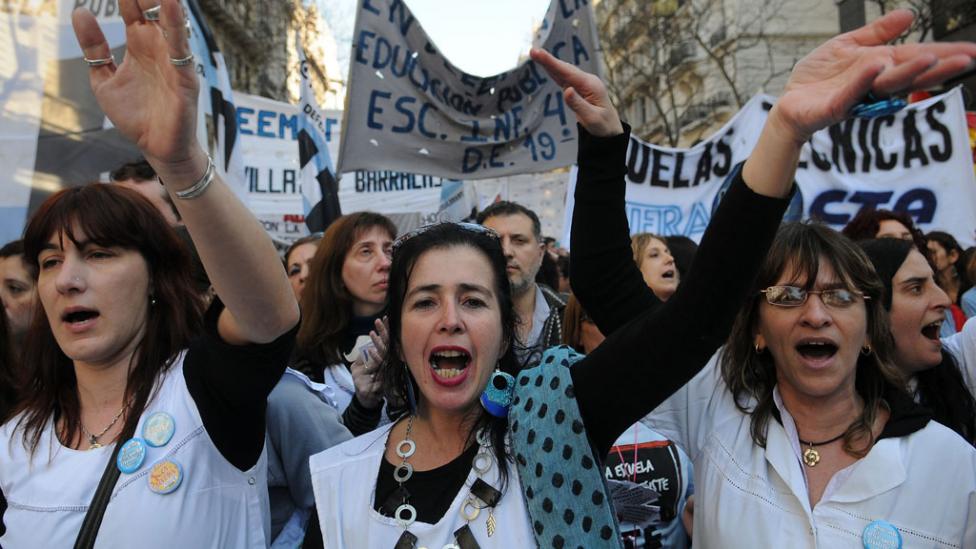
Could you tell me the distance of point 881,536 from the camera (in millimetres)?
1795

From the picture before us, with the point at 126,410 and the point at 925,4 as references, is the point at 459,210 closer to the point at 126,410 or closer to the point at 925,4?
the point at 126,410

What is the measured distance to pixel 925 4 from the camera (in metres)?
15.4

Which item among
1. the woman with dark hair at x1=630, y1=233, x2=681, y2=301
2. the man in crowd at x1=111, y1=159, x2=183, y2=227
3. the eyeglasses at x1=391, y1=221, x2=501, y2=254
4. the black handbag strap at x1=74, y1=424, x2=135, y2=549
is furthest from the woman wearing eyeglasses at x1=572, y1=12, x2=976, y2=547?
the man in crowd at x1=111, y1=159, x2=183, y2=227

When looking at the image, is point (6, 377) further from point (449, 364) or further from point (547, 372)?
point (547, 372)

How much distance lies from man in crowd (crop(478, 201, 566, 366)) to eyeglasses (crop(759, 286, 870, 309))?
177 cm

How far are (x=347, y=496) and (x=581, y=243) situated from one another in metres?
0.78

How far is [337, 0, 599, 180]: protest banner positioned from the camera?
16.9 feet

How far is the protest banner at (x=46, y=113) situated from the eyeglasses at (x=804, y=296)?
11.5 ft

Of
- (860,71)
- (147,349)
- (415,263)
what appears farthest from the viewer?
(147,349)

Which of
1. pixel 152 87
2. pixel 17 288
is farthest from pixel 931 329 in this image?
pixel 17 288

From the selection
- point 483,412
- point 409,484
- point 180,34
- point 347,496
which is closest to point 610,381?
point 483,412

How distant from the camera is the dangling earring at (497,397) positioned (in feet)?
5.89

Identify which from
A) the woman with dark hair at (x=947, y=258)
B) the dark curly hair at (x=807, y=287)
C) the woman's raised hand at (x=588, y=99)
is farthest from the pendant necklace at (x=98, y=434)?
the woman with dark hair at (x=947, y=258)

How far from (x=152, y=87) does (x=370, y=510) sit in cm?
98
